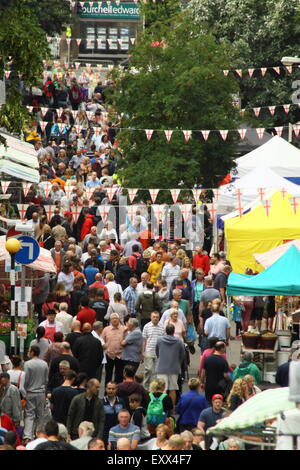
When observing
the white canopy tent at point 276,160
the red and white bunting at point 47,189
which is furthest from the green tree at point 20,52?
the white canopy tent at point 276,160

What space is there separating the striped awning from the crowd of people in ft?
5.66

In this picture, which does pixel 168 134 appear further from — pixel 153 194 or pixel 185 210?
pixel 185 210

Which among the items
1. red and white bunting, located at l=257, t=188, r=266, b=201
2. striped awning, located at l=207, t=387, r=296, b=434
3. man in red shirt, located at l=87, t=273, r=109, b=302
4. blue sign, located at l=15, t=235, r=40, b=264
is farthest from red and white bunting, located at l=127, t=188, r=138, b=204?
striped awning, located at l=207, t=387, r=296, b=434

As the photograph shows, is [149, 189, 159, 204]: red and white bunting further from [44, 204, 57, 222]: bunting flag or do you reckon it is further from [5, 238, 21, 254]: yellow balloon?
[5, 238, 21, 254]: yellow balloon

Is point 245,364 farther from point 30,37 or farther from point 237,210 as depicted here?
point 237,210

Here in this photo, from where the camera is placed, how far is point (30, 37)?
22.8 m

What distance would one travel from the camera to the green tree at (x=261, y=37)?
51.7 metres

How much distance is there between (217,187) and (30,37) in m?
17.0

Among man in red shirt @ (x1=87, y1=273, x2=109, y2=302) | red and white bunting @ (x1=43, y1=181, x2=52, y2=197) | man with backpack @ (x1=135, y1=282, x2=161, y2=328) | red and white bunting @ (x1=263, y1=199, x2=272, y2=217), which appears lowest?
man with backpack @ (x1=135, y1=282, x2=161, y2=328)

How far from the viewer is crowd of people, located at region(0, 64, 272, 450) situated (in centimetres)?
1788

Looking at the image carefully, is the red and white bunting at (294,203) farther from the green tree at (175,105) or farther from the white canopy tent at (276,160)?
the green tree at (175,105)

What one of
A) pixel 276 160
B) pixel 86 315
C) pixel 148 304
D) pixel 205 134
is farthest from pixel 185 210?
pixel 86 315

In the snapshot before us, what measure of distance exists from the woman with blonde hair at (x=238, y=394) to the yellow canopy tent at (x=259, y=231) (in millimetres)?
11718
